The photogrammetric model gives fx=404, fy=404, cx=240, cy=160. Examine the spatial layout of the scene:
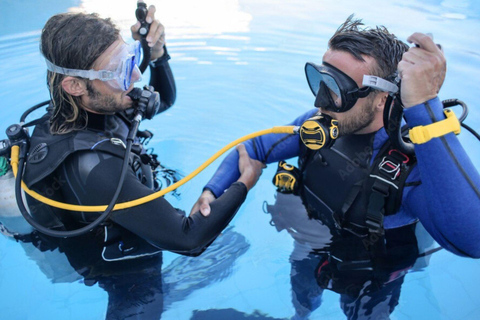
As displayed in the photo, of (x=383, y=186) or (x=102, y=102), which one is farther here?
(x=102, y=102)

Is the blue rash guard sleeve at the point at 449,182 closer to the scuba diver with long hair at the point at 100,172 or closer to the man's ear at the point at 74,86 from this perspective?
the scuba diver with long hair at the point at 100,172

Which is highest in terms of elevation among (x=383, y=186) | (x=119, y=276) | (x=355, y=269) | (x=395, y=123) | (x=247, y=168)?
(x=395, y=123)

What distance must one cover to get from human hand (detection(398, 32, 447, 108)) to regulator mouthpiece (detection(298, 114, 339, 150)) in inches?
13.4

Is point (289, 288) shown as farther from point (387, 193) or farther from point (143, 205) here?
point (143, 205)

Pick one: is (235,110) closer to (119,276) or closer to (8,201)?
(119,276)

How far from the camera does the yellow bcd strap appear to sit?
4.67 feet

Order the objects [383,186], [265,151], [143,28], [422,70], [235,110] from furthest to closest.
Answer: [235,110] < [143,28] < [265,151] < [383,186] < [422,70]

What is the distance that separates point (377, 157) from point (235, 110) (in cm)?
242

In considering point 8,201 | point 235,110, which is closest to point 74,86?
point 8,201

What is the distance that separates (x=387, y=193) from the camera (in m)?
1.70

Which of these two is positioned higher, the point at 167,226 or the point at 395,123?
the point at 395,123

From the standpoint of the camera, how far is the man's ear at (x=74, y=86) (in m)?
1.75

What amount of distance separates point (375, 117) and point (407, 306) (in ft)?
3.86

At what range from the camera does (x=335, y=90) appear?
1775 mm
